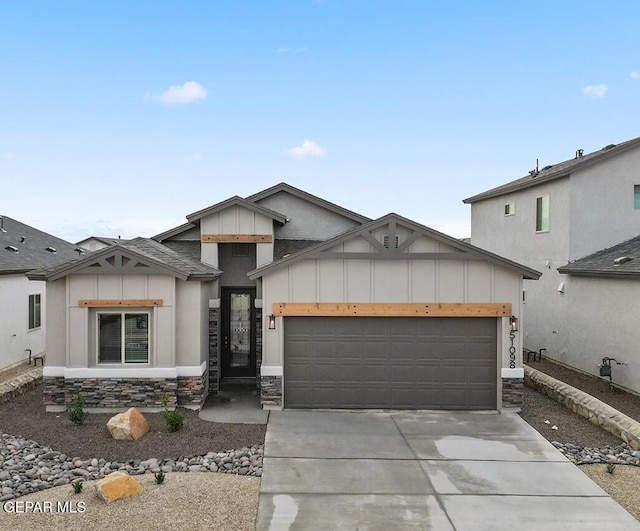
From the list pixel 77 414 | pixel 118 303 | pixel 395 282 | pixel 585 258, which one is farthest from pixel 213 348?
pixel 585 258

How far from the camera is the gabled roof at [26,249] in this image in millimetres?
14570

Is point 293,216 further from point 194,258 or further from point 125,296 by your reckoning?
point 125,296

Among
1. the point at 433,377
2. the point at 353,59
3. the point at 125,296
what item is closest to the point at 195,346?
the point at 125,296

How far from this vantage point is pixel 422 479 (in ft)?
22.0

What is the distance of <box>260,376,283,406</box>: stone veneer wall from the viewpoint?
1001 centimetres

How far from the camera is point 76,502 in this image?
5.91 m

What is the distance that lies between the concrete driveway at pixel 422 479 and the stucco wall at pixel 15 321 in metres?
9.19

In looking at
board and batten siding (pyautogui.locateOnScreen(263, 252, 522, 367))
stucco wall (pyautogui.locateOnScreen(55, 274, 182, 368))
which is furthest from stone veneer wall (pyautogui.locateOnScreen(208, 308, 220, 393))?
board and batten siding (pyautogui.locateOnScreen(263, 252, 522, 367))

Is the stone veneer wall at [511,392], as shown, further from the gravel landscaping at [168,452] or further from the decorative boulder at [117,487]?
the decorative boulder at [117,487]

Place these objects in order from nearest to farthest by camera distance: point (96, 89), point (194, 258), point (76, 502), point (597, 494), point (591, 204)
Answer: point (76, 502) < point (597, 494) < point (194, 258) < point (591, 204) < point (96, 89)

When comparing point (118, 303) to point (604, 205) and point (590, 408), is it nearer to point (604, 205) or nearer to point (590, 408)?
point (590, 408)

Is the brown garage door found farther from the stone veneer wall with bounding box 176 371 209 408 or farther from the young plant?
the young plant

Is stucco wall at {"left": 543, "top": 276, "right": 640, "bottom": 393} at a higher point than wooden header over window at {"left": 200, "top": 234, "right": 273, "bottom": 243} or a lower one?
lower

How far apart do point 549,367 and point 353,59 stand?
1292cm
